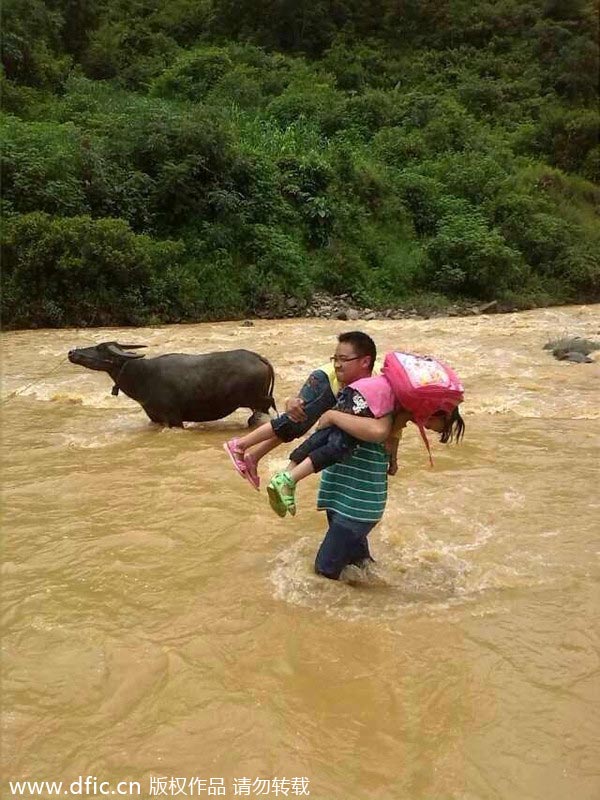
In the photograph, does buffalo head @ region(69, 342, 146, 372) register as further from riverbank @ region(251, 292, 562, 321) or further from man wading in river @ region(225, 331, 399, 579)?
riverbank @ region(251, 292, 562, 321)

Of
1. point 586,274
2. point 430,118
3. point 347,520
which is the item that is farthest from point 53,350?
point 430,118

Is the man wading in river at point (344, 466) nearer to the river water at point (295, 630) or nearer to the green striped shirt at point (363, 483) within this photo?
the green striped shirt at point (363, 483)

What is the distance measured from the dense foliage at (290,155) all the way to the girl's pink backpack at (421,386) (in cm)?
1177

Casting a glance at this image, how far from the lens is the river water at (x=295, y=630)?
2.63m

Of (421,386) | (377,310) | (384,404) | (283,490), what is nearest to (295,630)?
(283,490)

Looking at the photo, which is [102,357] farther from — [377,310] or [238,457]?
[377,310]

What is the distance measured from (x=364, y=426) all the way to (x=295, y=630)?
970 millimetres

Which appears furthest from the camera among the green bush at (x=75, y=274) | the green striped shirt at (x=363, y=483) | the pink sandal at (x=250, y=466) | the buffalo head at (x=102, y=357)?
the green bush at (x=75, y=274)

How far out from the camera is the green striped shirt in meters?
3.73

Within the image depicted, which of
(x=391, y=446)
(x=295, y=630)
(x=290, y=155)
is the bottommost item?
(x=295, y=630)

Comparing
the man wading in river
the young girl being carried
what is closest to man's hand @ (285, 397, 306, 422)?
the man wading in river

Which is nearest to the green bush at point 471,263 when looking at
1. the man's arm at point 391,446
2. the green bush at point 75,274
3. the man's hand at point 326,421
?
the green bush at point 75,274

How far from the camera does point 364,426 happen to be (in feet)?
11.6

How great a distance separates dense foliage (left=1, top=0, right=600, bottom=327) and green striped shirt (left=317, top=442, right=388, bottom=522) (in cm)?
1163
